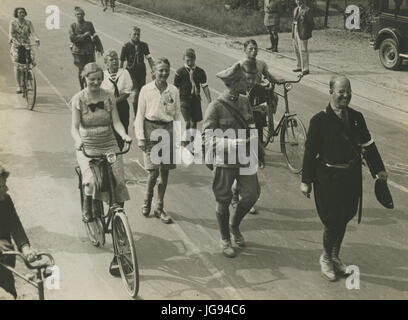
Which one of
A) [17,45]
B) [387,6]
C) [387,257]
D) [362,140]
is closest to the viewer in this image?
[362,140]

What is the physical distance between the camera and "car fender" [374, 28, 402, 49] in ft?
55.5

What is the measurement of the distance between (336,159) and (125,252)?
2.30 metres

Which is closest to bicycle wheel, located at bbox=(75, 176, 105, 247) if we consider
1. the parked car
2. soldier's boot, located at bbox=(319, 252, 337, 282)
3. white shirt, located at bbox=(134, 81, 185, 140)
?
white shirt, located at bbox=(134, 81, 185, 140)

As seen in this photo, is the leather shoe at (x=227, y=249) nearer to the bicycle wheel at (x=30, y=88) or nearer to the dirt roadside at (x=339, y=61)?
the dirt roadside at (x=339, y=61)

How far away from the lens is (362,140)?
6262mm

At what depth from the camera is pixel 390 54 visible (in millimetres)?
17531

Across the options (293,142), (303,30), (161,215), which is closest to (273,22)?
(303,30)

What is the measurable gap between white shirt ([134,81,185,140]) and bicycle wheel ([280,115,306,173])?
2465 mm

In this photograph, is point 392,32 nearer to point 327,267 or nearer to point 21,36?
point 21,36

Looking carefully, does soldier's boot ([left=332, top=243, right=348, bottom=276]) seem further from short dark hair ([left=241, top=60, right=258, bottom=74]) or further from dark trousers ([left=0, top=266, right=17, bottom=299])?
dark trousers ([left=0, top=266, right=17, bottom=299])

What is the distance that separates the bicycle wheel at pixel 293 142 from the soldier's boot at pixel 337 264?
296cm
